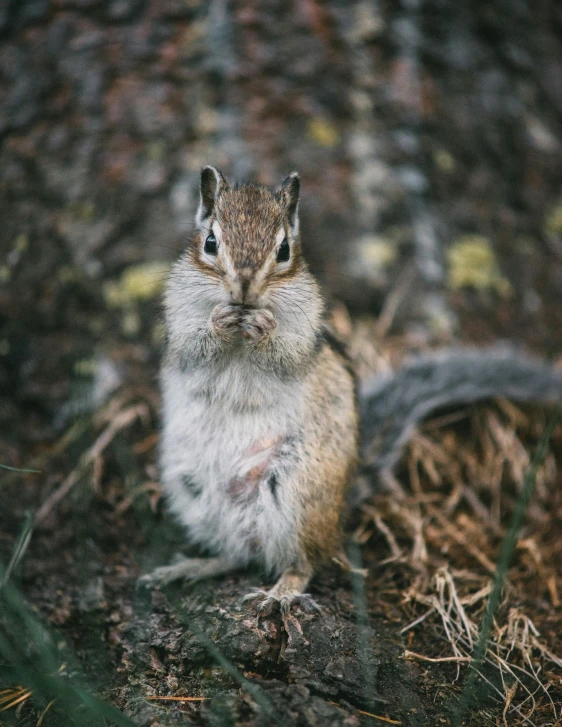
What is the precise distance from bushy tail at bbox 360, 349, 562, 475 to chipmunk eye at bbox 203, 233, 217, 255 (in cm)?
114

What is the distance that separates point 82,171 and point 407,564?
8.56ft

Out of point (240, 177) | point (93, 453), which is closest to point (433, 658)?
point (93, 453)

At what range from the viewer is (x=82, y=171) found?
11.2ft

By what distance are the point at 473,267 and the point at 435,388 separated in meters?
1.14

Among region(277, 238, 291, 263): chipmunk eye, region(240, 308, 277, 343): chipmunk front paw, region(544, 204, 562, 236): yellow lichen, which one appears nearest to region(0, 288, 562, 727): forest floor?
region(240, 308, 277, 343): chipmunk front paw

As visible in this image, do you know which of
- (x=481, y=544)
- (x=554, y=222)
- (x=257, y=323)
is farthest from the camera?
Answer: (x=554, y=222)

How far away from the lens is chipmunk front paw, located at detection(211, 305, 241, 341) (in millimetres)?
2201

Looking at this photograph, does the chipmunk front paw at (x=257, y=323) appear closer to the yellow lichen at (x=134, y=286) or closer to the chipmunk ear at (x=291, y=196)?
the chipmunk ear at (x=291, y=196)

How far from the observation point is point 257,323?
2.20m

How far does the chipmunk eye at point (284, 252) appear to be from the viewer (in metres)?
2.25

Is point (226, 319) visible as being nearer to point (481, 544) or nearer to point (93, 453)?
point (93, 453)

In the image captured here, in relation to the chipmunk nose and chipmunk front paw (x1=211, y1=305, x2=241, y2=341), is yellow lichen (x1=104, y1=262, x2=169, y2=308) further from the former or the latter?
the chipmunk nose

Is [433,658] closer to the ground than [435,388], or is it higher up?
closer to the ground

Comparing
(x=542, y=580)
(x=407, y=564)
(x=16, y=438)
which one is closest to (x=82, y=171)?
(x=16, y=438)
